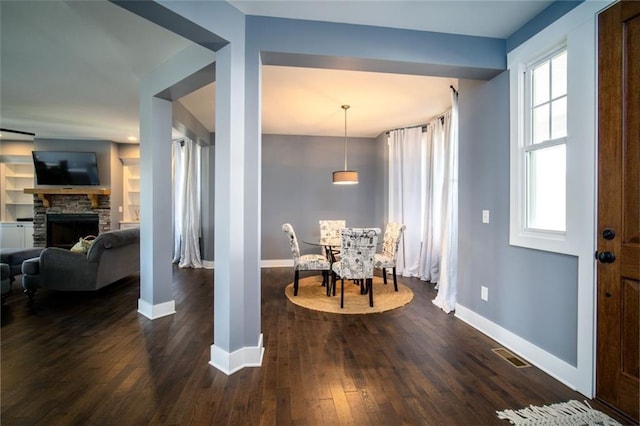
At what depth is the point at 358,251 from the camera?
Answer: 326cm

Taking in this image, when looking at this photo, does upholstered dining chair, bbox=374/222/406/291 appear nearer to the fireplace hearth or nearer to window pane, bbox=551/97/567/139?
window pane, bbox=551/97/567/139

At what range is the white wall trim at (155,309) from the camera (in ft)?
9.90

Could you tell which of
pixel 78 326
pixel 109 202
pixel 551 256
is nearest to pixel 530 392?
pixel 551 256

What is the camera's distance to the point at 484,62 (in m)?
2.46

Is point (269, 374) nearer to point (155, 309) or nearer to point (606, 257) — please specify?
point (155, 309)

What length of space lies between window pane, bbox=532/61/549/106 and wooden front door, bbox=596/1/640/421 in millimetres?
467

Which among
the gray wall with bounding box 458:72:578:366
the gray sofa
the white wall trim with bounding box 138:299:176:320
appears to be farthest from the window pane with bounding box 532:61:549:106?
the gray sofa

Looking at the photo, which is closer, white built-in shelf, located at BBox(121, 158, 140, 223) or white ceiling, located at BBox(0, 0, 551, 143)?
white ceiling, located at BBox(0, 0, 551, 143)

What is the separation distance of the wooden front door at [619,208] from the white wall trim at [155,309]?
369cm

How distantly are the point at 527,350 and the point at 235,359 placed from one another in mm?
2279

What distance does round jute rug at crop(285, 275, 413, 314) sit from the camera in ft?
10.9

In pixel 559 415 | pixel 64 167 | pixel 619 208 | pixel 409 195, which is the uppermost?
pixel 64 167

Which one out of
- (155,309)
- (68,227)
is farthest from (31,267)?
(68,227)

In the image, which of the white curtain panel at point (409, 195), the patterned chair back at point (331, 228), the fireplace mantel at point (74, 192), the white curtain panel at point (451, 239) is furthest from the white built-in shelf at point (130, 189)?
the white curtain panel at point (451, 239)
